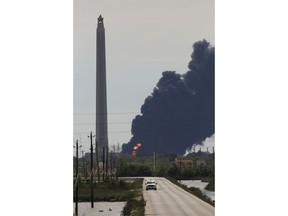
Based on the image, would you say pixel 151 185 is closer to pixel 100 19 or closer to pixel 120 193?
pixel 120 193

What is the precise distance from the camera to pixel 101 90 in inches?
273

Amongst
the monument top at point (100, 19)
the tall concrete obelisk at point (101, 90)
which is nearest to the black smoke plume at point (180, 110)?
the tall concrete obelisk at point (101, 90)

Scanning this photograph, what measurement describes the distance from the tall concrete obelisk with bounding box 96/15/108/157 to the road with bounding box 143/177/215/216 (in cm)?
68

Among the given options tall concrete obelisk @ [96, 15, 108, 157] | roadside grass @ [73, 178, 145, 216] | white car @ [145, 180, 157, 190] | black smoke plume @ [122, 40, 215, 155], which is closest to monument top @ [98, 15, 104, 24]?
tall concrete obelisk @ [96, 15, 108, 157]

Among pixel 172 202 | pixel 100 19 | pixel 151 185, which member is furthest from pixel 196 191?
pixel 100 19

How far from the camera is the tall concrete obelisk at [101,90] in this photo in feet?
22.7

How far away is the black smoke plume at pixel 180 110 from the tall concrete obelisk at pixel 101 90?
0.88ft

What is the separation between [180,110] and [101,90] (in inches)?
32.1

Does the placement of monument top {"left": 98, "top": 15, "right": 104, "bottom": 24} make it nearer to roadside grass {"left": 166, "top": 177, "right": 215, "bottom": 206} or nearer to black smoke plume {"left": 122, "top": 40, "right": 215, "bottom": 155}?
black smoke plume {"left": 122, "top": 40, "right": 215, "bottom": 155}
